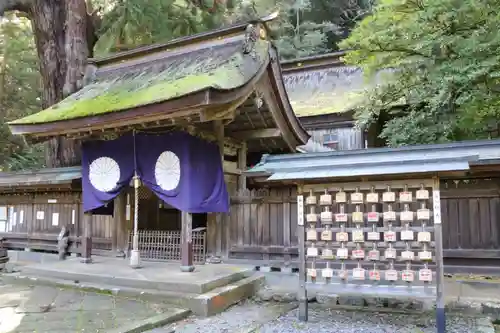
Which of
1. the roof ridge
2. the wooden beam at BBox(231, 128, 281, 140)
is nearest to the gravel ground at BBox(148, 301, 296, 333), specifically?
the wooden beam at BBox(231, 128, 281, 140)

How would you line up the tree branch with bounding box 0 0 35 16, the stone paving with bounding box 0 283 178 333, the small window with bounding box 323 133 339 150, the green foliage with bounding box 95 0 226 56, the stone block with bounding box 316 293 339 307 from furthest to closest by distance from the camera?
the small window with bounding box 323 133 339 150, the green foliage with bounding box 95 0 226 56, the tree branch with bounding box 0 0 35 16, the stone block with bounding box 316 293 339 307, the stone paving with bounding box 0 283 178 333

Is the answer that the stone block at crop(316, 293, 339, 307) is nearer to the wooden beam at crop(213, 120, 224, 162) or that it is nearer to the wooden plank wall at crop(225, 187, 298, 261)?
the wooden plank wall at crop(225, 187, 298, 261)

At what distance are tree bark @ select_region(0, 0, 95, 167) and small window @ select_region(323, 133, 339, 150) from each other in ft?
27.3

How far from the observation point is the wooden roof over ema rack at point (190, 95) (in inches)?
299

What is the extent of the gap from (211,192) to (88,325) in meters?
3.77

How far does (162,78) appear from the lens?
30.4 ft

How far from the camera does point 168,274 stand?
807cm

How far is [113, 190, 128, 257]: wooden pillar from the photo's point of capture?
10.5 meters

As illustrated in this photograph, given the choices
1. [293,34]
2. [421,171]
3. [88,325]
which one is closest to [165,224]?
[88,325]

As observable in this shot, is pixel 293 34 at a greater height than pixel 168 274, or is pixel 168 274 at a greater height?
pixel 293 34

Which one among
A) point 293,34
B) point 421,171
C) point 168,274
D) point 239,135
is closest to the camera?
point 421,171

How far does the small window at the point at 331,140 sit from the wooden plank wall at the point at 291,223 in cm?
588

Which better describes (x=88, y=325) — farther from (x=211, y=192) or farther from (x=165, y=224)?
(x=165, y=224)

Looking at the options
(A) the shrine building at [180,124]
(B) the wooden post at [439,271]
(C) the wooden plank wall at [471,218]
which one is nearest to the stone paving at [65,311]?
(A) the shrine building at [180,124]
